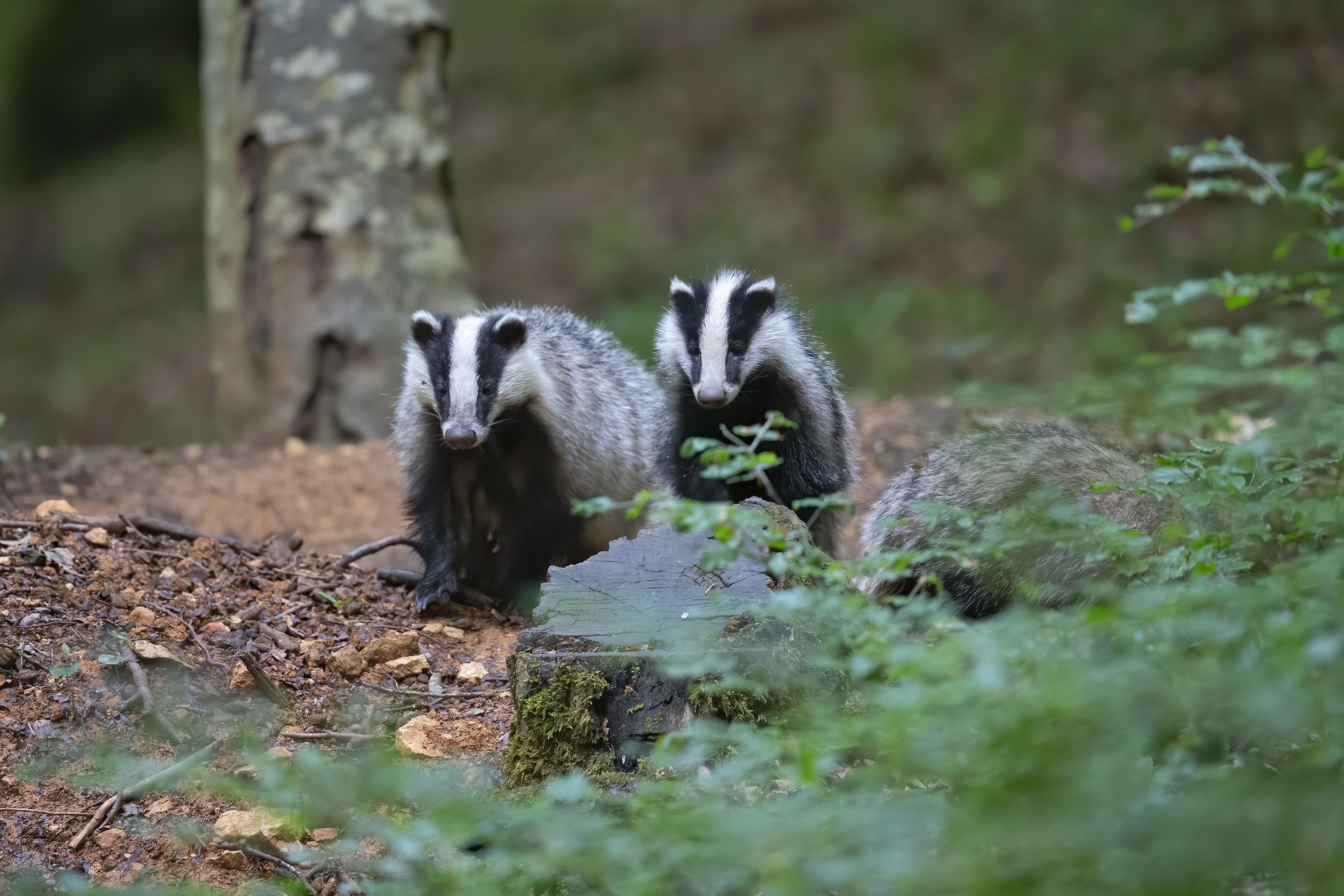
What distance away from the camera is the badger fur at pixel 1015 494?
164 inches

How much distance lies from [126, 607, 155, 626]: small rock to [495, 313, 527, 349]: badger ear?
5.57 feet

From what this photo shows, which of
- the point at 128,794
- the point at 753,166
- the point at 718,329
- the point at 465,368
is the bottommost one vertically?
the point at 128,794

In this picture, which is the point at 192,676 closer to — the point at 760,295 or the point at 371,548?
the point at 371,548

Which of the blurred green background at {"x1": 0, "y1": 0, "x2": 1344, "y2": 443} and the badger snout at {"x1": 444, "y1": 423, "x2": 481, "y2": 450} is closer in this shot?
the badger snout at {"x1": 444, "y1": 423, "x2": 481, "y2": 450}

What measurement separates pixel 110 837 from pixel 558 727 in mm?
1143

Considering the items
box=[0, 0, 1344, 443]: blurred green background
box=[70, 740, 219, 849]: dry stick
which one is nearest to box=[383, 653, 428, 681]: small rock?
box=[70, 740, 219, 849]: dry stick

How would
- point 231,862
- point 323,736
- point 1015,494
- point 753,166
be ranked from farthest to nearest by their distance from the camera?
point 753,166 < point 1015,494 < point 323,736 < point 231,862

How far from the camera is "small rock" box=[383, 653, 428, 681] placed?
13.4 feet

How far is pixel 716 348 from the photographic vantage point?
477 centimetres

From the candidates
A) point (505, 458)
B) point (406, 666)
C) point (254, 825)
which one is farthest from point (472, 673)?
point (505, 458)

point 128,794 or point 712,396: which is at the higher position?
point 712,396

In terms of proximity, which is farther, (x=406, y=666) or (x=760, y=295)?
(x=760, y=295)

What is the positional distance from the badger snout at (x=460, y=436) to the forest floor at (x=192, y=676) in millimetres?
673

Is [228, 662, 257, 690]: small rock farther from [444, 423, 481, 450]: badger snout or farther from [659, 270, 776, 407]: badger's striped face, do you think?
[659, 270, 776, 407]: badger's striped face
